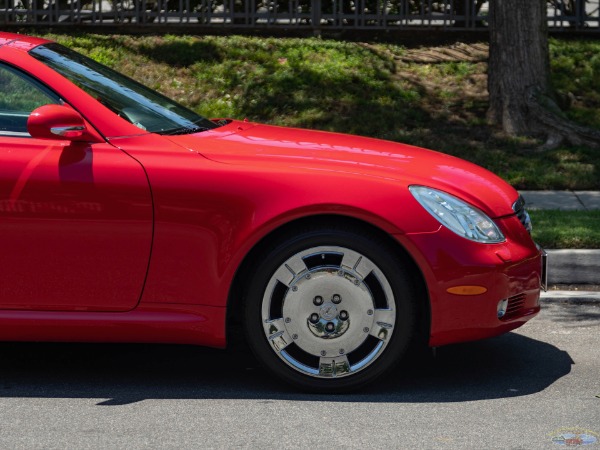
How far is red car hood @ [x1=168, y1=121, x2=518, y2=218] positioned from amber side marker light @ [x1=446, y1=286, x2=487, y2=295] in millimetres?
357

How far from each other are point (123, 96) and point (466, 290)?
193 cm

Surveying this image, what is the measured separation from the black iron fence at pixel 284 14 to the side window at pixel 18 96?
987cm

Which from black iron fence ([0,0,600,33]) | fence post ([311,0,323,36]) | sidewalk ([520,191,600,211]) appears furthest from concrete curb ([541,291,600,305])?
fence post ([311,0,323,36])

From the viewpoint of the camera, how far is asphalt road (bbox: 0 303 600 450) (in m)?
4.99

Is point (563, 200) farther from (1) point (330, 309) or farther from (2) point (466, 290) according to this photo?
(1) point (330, 309)

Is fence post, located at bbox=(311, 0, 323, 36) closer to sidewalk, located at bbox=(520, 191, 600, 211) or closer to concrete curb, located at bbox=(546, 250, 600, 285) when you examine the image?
sidewalk, located at bbox=(520, 191, 600, 211)

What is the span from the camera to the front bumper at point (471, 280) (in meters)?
5.45

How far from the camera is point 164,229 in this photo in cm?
546

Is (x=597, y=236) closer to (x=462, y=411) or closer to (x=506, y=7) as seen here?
(x=462, y=411)

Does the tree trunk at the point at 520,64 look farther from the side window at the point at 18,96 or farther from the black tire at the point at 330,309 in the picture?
the side window at the point at 18,96

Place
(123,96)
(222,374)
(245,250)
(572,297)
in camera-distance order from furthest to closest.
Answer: (572,297)
(123,96)
(222,374)
(245,250)

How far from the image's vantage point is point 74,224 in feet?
17.9

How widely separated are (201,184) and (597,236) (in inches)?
148

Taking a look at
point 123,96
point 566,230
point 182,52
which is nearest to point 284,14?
point 182,52
